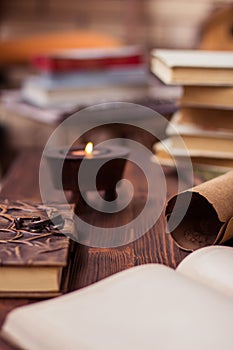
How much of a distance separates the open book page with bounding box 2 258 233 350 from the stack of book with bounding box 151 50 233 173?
584 mm

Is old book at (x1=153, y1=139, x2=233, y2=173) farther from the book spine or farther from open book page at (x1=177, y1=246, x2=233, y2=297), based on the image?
the book spine

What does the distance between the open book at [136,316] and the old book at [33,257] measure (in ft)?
0.20

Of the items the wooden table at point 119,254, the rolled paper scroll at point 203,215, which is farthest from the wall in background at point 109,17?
the rolled paper scroll at point 203,215

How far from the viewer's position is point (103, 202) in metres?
1.11

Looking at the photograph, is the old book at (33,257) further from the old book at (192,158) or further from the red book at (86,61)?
the red book at (86,61)

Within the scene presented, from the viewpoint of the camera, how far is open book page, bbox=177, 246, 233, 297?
74cm

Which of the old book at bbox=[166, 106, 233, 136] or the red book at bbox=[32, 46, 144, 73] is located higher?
the red book at bbox=[32, 46, 144, 73]

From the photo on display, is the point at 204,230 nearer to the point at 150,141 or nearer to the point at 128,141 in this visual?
the point at 128,141

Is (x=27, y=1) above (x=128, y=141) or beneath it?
above

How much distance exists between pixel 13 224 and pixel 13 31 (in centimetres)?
297

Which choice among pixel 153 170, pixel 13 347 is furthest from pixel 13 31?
pixel 13 347

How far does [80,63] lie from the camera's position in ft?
6.43

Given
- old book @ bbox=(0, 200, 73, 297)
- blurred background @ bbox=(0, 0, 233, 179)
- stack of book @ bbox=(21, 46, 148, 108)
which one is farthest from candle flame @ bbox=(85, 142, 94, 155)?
blurred background @ bbox=(0, 0, 233, 179)

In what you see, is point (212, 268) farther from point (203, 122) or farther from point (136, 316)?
point (203, 122)
